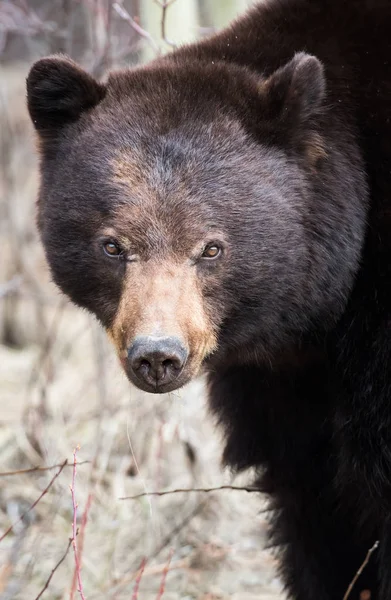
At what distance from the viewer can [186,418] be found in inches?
249

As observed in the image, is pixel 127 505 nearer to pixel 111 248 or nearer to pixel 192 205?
pixel 111 248

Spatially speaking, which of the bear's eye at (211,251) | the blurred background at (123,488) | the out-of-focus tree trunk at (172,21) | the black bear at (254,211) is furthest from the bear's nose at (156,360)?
the out-of-focus tree trunk at (172,21)

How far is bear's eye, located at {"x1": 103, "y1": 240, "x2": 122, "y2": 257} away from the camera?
358 centimetres

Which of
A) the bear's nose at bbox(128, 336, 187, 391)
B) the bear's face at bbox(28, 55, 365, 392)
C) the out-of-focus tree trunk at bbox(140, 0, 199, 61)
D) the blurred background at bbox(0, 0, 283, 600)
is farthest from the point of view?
the out-of-focus tree trunk at bbox(140, 0, 199, 61)

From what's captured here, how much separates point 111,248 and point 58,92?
738mm

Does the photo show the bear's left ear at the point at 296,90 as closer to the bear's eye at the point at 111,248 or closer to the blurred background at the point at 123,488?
the bear's eye at the point at 111,248

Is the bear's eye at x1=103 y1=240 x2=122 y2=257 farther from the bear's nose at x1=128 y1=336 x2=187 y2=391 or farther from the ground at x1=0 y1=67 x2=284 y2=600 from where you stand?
the ground at x1=0 y1=67 x2=284 y2=600

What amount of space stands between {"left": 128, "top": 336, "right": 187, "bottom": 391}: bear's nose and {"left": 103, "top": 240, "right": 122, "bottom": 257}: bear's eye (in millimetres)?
470

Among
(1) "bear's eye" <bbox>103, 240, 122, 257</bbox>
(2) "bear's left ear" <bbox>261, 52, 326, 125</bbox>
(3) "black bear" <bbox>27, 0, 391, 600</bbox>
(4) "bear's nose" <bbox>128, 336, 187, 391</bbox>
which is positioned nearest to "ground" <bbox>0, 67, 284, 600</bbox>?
(3) "black bear" <bbox>27, 0, 391, 600</bbox>

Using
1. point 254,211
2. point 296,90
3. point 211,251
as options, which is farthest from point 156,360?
point 296,90

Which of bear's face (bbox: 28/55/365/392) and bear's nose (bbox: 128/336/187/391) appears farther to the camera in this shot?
bear's face (bbox: 28/55/365/392)

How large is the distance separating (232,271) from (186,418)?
2866mm

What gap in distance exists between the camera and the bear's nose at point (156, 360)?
3.21m

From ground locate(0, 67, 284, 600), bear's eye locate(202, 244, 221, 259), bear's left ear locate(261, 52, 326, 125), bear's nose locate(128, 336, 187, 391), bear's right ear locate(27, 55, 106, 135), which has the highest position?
bear's left ear locate(261, 52, 326, 125)
